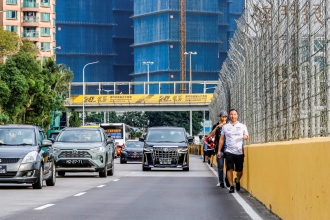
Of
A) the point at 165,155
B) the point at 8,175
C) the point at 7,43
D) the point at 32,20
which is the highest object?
the point at 32,20

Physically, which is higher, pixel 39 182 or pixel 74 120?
pixel 74 120

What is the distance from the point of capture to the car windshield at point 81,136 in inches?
1307

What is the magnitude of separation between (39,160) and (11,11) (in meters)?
116

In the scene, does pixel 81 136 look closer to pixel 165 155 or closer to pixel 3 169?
pixel 165 155

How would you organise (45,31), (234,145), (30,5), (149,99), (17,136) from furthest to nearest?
(45,31) → (30,5) → (149,99) → (17,136) → (234,145)

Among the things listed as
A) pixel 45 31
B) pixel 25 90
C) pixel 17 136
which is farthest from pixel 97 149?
pixel 45 31

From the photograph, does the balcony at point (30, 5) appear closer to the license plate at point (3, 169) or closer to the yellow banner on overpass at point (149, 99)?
the yellow banner on overpass at point (149, 99)

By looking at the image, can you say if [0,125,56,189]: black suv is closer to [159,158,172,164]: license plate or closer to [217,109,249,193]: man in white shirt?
[217,109,249,193]: man in white shirt

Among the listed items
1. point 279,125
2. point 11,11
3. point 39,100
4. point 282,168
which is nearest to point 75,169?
point 279,125

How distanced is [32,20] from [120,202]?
123880 mm

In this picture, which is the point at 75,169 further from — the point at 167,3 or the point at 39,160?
the point at 167,3

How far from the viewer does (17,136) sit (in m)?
24.7

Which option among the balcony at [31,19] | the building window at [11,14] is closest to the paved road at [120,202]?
the building window at [11,14]

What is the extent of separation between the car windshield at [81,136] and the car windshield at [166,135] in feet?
23.9
